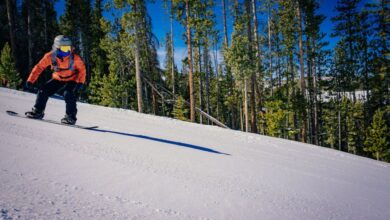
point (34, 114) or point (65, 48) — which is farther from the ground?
point (65, 48)

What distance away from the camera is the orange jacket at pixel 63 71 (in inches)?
194

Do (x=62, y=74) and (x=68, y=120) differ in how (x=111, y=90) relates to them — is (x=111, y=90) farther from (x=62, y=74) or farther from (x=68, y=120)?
(x=62, y=74)

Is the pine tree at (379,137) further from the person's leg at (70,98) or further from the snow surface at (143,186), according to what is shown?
the person's leg at (70,98)

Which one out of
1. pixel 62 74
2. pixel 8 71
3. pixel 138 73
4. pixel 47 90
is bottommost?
pixel 47 90

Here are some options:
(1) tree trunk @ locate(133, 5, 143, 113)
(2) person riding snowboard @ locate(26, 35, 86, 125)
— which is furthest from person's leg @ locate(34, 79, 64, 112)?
(1) tree trunk @ locate(133, 5, 143, 113)

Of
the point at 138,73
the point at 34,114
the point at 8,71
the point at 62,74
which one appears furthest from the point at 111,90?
the point at 62,74

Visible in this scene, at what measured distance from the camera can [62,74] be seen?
5047 mm

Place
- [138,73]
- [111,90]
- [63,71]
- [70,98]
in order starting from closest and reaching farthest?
[63,71] → [70,98] → [138,73] → [111,90]

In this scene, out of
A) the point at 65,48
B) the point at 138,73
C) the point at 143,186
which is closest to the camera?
the point at 143,186

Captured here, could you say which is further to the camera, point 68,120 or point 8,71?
point 8,71

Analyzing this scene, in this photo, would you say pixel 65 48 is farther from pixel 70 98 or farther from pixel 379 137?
pixel 379 137

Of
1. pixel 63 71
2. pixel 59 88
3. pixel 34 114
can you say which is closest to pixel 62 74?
pixel 63 71

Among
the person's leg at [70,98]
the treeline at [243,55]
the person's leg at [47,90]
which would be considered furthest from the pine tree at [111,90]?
the person's leg at [70,98]

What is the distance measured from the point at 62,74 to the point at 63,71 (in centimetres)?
7
